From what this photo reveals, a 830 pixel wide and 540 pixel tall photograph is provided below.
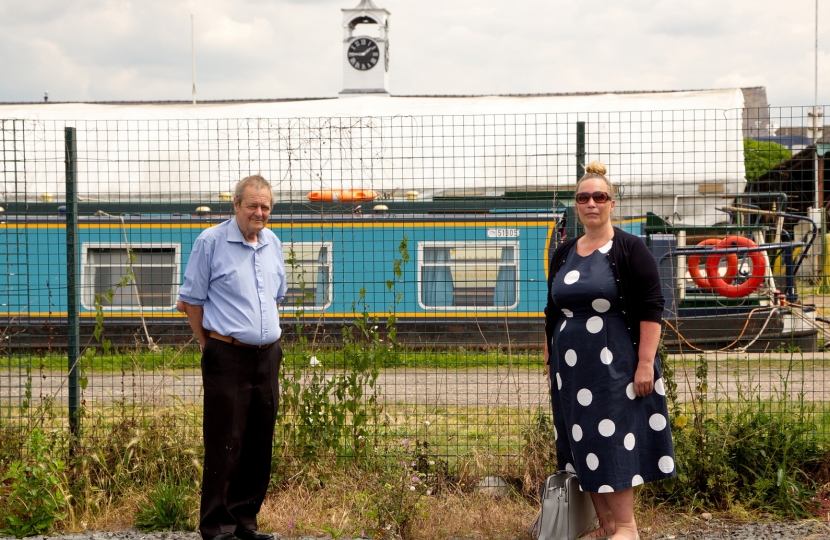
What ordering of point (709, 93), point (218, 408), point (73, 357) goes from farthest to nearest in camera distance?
point (709, 93), point (73, 357), point (218, 408)

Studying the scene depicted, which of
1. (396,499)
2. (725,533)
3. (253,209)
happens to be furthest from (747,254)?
(253,209)

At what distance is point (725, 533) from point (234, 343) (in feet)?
9.63

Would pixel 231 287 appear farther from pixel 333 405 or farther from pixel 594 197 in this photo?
pixel 594 197

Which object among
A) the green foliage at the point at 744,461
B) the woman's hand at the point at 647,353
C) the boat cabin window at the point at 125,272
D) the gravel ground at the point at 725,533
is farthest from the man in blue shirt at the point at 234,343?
the boat cabin window at the point at 125,272

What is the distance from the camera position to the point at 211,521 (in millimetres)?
4863

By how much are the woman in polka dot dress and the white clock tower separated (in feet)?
88.6

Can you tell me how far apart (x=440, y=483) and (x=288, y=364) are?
49.6 inches

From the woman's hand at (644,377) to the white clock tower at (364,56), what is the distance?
27.3 meters

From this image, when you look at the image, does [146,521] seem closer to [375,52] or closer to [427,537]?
[427,537]

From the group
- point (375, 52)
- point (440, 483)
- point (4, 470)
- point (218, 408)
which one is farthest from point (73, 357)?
point (375, 52)

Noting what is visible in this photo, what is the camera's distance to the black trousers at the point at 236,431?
15.8 feet

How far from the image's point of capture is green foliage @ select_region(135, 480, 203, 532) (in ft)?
17.9

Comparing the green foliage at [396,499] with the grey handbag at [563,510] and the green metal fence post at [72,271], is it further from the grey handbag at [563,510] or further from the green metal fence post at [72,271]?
the green metal fence post at [72,271]

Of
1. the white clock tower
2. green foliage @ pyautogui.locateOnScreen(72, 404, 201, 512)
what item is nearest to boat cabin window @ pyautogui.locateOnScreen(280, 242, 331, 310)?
green foliage @ pyautogui.locateOnScreen(72, 404, 201, 512)
